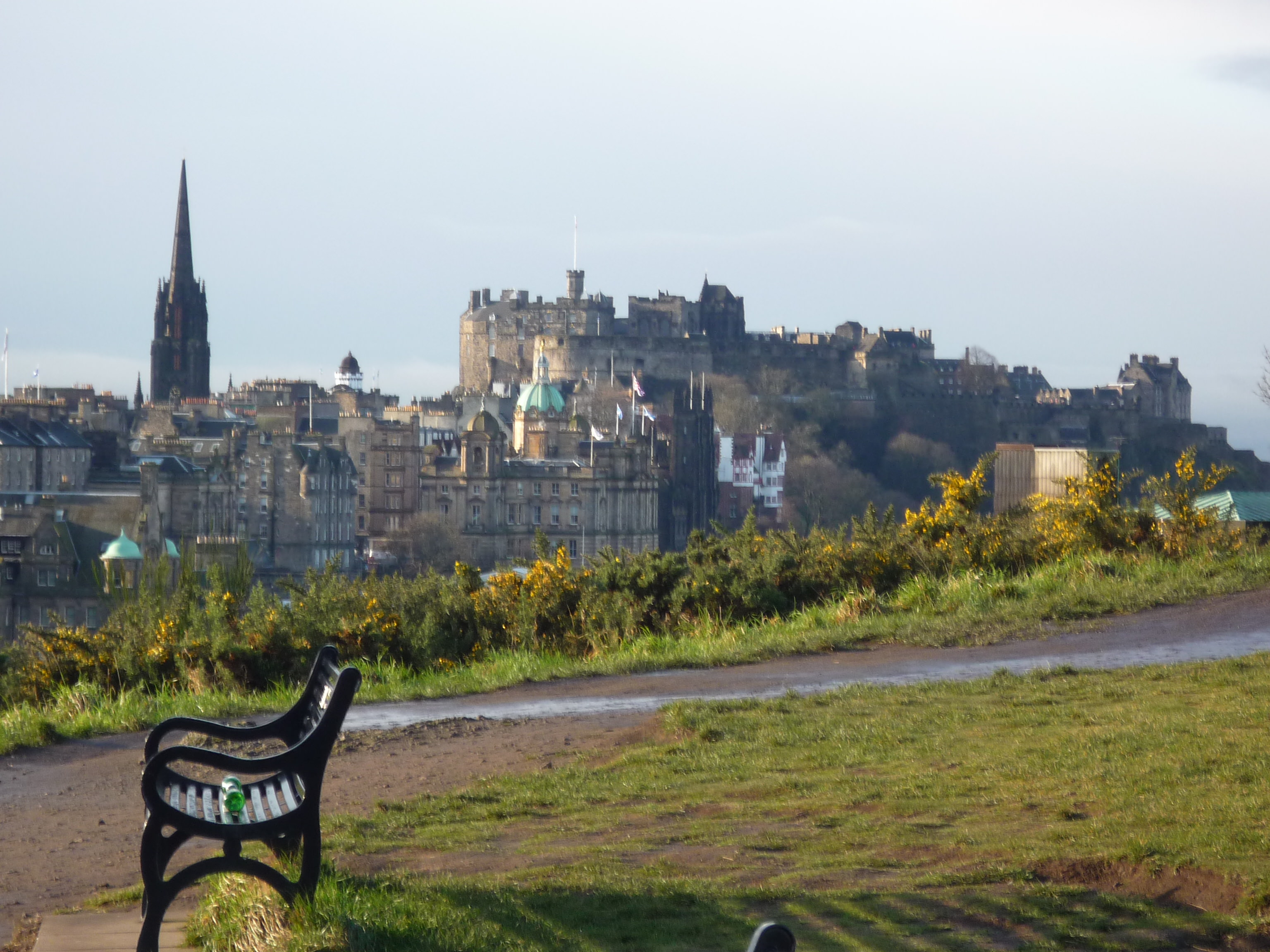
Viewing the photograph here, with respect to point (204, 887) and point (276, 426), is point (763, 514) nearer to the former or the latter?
point (276, 426)

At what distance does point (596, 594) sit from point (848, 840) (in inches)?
270

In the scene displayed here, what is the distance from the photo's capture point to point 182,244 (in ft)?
381

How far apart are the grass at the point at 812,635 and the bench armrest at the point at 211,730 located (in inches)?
139

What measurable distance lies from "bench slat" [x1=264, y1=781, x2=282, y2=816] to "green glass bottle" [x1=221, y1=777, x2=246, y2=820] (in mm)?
95

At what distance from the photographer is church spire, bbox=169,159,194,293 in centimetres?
11581

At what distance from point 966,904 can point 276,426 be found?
92.8 m

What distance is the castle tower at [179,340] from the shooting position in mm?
113625

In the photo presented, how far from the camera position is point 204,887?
5.26 meters

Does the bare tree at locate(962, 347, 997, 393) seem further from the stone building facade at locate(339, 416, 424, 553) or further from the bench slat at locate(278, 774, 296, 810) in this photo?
the bench slat at locate(278, 774, 296, 810)

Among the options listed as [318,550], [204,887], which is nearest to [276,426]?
[318,550]

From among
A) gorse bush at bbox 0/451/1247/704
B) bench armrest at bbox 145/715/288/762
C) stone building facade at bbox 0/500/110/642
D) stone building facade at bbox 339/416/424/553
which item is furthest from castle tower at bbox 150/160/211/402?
bench armrest at bbox 145/715/288/762

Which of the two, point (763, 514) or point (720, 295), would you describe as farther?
point (720, 295)

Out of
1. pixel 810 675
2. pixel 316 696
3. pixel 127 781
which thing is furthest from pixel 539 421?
pixel 316 696

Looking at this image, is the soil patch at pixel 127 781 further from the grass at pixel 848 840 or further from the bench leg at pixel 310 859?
the bench leg at pixel 310 859
